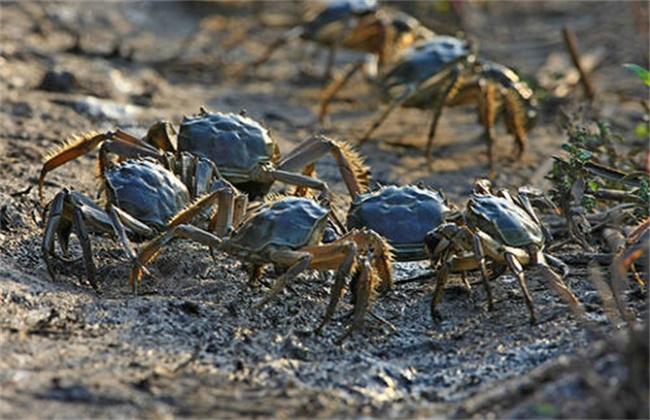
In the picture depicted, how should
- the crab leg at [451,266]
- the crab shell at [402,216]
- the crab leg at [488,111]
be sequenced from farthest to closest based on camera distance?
the crab leg at [488,111] < the crab shell at [402,216] < the crab leg at [451,266]

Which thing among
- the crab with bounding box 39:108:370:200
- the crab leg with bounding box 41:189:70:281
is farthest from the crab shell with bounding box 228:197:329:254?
the crab with bounding box 39:108:370:200

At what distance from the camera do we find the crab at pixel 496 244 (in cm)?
507

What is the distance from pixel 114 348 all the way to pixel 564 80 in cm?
735

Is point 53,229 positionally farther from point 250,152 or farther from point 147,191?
point 250,152

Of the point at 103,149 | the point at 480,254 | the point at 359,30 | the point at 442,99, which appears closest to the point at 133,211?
the point at 103,149

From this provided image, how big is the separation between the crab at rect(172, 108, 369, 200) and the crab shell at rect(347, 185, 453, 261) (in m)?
0.65

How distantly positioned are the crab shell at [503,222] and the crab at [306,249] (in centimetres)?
47

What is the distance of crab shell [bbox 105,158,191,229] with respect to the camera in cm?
568

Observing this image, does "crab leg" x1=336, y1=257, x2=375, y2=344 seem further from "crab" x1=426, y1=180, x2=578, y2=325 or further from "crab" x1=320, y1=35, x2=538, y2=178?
"crab" x1=320, y1=35, x2=538, y2=178

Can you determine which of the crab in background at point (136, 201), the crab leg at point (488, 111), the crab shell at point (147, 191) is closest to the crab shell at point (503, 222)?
the crab in background at point (136, 201)

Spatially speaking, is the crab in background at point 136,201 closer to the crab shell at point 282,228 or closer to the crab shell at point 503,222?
the crab shell at point 282,228

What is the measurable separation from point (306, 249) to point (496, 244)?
895mm

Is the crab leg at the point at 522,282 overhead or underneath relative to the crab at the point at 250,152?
underneath

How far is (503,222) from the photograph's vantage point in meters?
5.33
